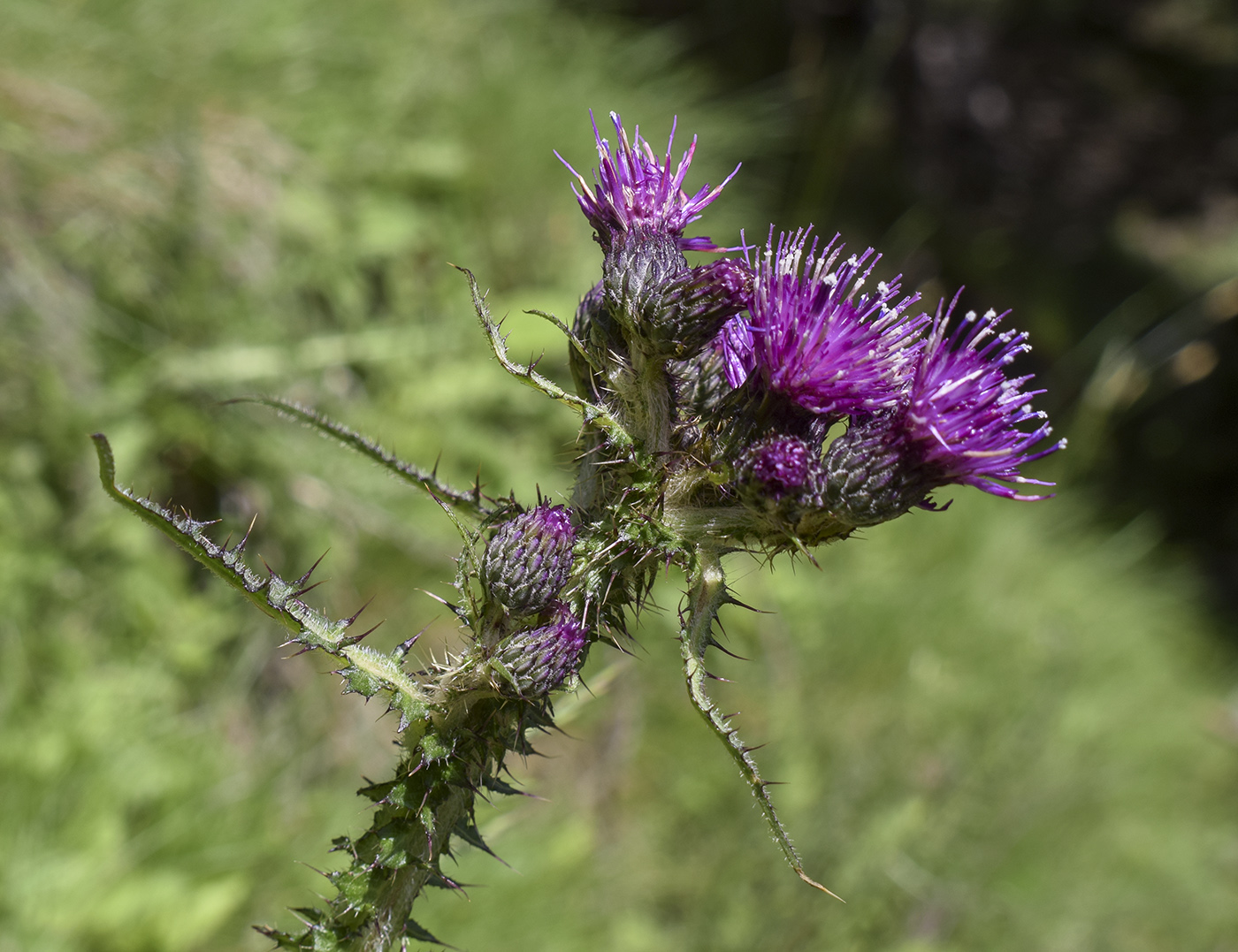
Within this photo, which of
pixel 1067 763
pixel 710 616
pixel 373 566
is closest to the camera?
pixel 710 616

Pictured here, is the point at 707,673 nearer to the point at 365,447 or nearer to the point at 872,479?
the point at 872,479

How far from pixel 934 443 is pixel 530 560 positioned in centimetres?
48

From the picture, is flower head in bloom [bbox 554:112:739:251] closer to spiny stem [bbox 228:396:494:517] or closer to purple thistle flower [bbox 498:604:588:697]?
spiny stem [bbox 228:396:494:517]

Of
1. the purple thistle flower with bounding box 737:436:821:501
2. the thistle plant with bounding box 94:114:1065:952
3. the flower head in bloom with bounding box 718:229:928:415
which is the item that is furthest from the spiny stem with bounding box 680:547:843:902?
the flower head in bloom with bounding box 718:229:928:415

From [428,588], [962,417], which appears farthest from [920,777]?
[962,417]

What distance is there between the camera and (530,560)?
98cm

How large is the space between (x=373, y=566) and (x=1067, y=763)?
3.10 metres

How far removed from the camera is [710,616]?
0.97 meters

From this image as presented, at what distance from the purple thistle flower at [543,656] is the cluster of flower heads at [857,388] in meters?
0.27

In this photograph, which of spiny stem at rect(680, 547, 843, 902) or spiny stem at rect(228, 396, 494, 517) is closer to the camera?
spiny stem at rect(680, 547, 843, 902)

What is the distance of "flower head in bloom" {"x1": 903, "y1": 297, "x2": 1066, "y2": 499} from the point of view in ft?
3.37

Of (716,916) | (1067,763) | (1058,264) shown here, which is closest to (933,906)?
(716,916)

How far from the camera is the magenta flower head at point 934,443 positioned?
3.31 ft

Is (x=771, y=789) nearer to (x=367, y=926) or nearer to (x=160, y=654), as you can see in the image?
(x=160, y=654)
